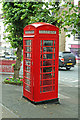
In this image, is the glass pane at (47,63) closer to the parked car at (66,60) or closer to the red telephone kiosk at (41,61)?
the red telephone kiosk at (41,61)

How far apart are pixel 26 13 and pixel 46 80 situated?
12.5 ft

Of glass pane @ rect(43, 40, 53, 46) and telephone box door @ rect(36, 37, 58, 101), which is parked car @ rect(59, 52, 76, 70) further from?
glass pane @ rect(43, 40, 53, 46)

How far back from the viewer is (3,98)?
6.89 metres

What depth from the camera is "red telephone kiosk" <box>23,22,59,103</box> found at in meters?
6.05

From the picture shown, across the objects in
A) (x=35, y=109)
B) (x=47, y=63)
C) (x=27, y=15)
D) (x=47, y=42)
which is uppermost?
(x=27, y=15)

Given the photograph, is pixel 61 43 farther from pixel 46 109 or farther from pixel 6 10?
pixel 46 109

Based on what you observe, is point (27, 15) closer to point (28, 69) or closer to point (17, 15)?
point (17, 15)

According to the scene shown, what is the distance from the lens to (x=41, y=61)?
244 inches

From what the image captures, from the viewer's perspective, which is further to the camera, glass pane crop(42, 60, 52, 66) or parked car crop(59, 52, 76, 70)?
parked car crop(59, 52, 76, 70)

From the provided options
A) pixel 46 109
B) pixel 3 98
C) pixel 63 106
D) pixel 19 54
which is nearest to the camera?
pixel 46 109

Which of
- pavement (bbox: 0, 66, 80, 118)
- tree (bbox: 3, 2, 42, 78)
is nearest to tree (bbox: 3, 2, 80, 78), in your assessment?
tree (bbox: 3, 2, 42, 78)

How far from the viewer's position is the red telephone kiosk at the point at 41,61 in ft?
19.9

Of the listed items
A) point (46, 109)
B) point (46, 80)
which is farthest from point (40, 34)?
point (46, 109)

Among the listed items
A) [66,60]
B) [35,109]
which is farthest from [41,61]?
[66,60]
